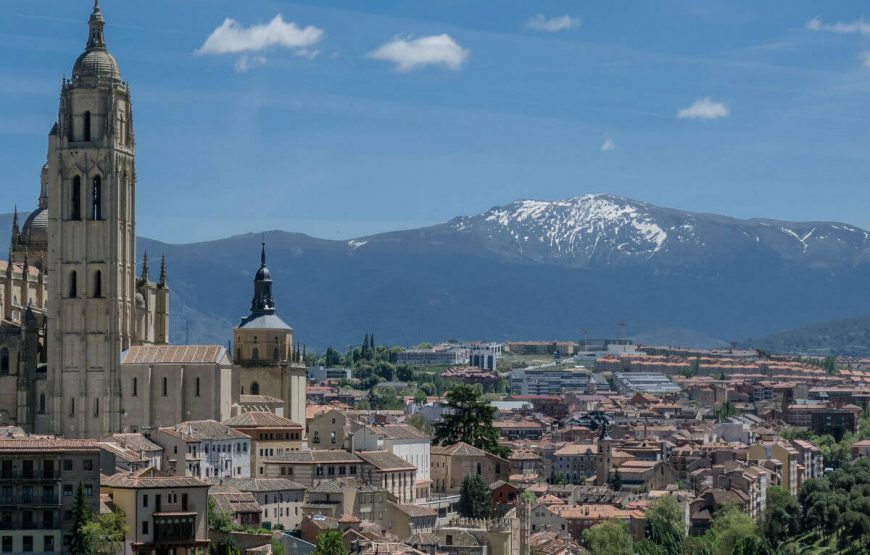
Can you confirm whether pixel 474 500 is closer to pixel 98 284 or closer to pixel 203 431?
pixel 203 431

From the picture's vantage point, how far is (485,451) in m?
100

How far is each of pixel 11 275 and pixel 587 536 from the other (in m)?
28.3

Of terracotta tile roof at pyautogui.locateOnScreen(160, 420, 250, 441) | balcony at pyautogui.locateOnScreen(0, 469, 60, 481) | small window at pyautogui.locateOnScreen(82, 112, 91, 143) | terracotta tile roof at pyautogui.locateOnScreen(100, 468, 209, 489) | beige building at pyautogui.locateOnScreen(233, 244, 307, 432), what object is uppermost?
small window at pyautogui.locateOnScreen(82, 112, 91, 143)

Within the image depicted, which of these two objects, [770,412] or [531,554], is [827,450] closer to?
[770,412]

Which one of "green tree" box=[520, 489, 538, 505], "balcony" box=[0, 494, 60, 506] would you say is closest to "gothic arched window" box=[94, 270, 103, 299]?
"green tree" box=[520, 489, 538, 505]

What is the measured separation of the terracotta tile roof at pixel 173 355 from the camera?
90.2 metres

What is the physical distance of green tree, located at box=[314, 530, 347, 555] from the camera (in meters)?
68.4

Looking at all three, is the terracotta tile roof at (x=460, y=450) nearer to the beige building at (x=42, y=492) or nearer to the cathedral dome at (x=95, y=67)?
the cathedral dome at (x=95, y=67)

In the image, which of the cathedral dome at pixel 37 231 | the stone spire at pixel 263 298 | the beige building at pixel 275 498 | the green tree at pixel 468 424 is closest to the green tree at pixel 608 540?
the green tree at pixel 468 424

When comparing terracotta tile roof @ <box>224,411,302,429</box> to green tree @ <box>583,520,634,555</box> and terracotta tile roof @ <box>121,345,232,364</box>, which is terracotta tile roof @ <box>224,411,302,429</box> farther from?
green tree @ <box>583,520,634,555</box>

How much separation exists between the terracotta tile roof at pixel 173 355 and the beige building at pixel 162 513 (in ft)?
86.8

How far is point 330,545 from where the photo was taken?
68.7 m

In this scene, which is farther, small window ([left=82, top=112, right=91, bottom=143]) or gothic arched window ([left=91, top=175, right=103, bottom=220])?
small window ([left=82, top=112, right=91, bottom=143])

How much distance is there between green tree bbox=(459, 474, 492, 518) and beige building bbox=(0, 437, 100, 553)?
3008 centimetres
